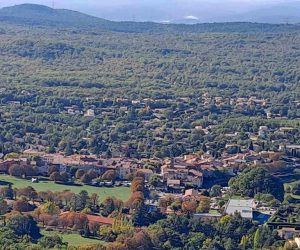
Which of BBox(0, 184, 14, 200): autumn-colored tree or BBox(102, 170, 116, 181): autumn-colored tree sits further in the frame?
BBox(102, 170, 116, 181): autumn-colored tree

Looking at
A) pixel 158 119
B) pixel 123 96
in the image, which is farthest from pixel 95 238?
pixel 123 96

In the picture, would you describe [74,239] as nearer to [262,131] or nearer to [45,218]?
[45,218]

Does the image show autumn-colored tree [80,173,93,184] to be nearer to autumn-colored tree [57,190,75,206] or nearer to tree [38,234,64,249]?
autumn-colored tree [57,190,75,206]

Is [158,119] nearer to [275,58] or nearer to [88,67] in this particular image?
[88,67]

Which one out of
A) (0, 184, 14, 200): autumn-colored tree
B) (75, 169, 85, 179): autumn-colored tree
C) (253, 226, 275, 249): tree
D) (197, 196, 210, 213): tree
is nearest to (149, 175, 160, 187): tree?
(75, 169, 85, 179): autumn-colored tree

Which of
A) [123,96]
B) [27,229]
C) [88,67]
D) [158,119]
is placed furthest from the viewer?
[88,67]

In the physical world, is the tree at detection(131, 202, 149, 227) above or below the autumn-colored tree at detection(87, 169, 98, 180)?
above
